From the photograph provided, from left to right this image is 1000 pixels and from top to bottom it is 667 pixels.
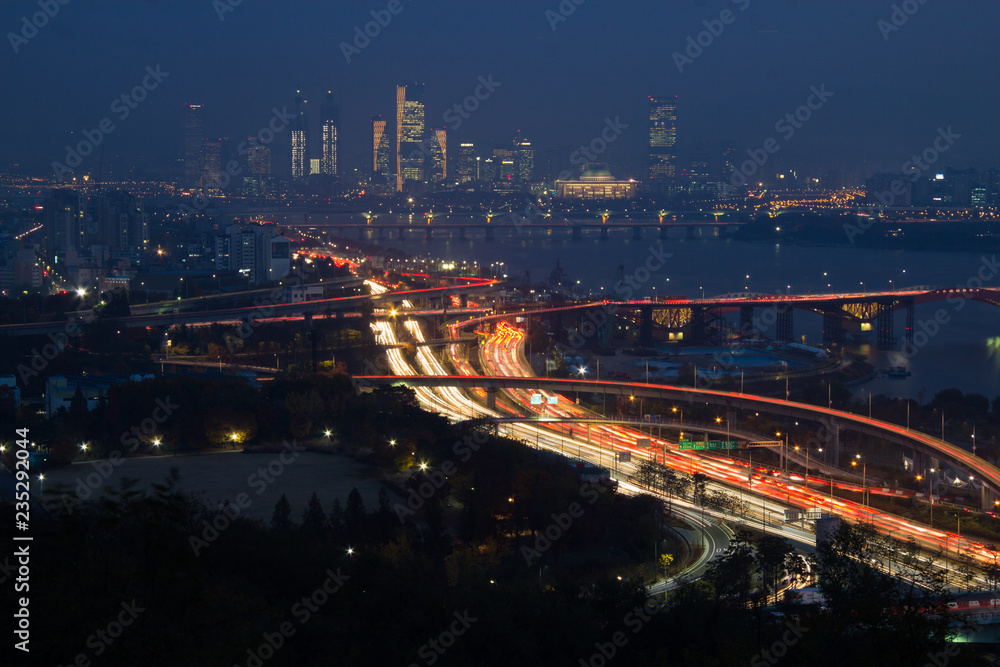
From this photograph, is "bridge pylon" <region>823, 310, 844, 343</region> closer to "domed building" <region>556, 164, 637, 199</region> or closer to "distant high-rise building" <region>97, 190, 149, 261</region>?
"distant high-rise building" <region>97, 190, 149, 261</region>

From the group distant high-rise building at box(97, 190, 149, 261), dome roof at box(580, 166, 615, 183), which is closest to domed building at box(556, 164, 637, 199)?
dome roof at box(580, 166, 615, 183)

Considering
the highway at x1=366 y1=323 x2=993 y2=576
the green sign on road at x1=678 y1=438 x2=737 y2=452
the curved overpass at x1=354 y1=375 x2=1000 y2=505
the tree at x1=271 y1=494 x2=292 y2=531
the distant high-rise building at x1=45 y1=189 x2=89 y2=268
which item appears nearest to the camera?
the tree at x1=271 y1=494 x2=292 y2=531

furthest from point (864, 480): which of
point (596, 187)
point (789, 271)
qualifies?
point (596, 187)

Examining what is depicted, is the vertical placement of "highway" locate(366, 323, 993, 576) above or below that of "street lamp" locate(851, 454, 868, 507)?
above

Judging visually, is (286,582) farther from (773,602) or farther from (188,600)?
(773,602)

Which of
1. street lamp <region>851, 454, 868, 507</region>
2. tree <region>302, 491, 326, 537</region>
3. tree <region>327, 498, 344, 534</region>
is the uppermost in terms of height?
tree <region>302, 491, 326, 537</region>

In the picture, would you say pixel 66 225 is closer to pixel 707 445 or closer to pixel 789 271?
pixel 789 271

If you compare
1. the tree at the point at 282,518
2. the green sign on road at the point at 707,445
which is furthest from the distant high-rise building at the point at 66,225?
the tree at the point at 282,518
